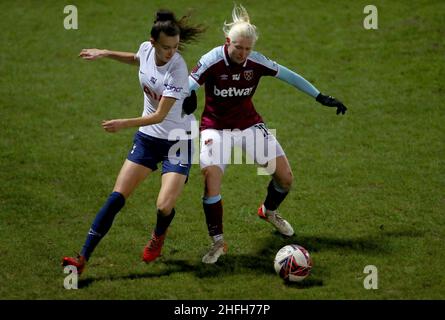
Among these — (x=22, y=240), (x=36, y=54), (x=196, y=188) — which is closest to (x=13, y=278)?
(x=22, y=240)

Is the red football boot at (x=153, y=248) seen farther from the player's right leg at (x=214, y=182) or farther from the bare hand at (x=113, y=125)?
the bare hand at (x=113, y=125)

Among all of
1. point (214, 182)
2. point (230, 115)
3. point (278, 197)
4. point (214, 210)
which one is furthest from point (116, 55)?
point (278, 197)

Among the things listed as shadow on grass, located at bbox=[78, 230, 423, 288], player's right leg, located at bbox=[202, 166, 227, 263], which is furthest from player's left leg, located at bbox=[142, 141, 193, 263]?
player's right leg, located at bbox=[202, 166, 227, 263]

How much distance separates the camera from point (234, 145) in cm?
887

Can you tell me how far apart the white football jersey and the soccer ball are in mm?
1764

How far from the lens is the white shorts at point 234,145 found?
28.1 feet

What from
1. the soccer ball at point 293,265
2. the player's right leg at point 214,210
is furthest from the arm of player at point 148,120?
the soccer ball at point 293,265

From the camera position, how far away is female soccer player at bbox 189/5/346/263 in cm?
850

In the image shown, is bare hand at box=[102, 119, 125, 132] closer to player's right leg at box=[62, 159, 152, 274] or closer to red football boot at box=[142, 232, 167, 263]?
player's right leg at box=[62, 159, 152, 274]

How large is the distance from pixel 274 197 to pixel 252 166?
7.94ft

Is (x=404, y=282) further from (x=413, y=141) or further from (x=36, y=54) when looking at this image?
(x=36, y=54)

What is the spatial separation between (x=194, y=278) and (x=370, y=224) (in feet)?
8.86

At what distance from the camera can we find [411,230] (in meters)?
9.23

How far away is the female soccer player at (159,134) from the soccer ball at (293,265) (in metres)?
1.39
